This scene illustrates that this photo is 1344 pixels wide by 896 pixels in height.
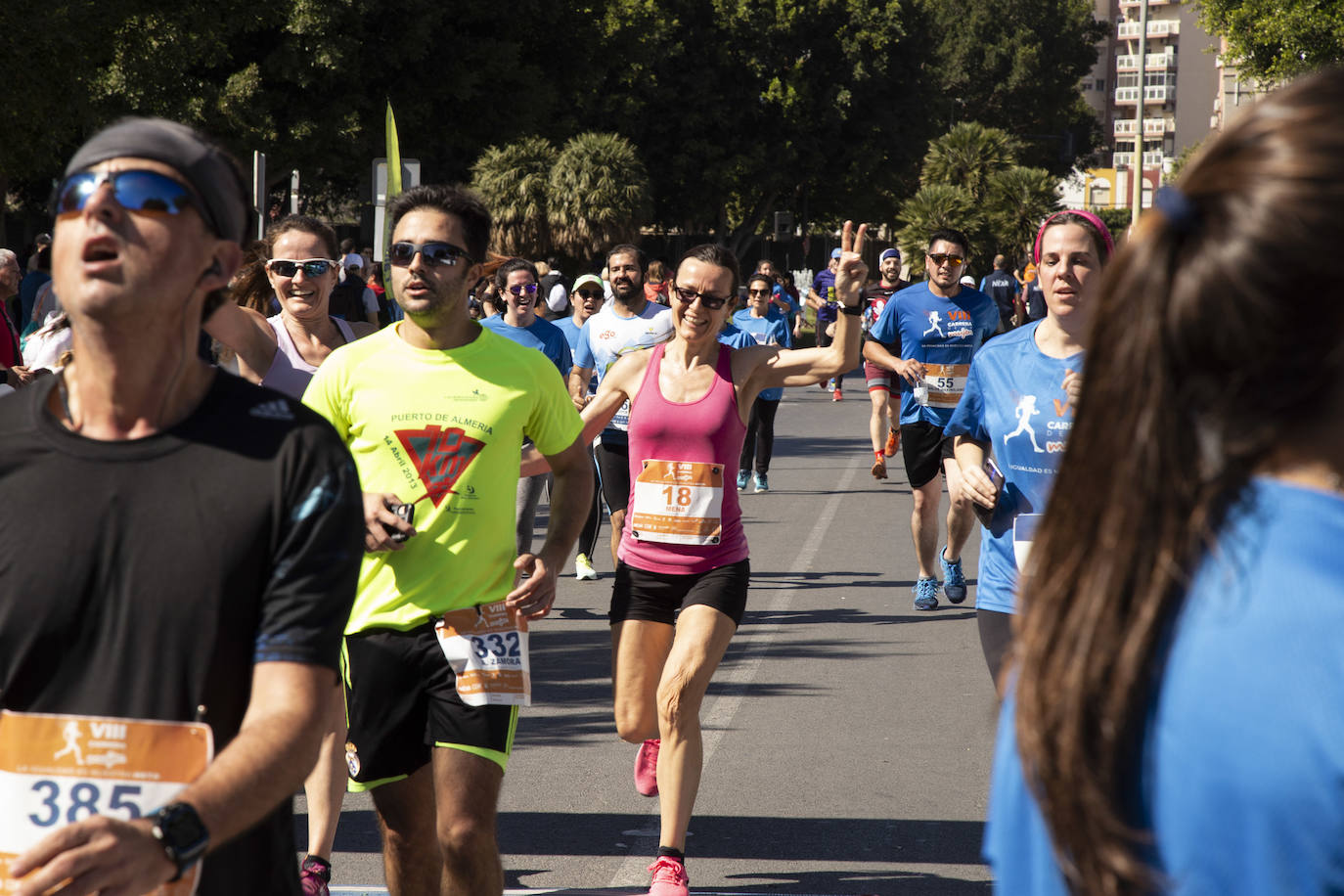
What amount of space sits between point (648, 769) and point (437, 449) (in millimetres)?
2017

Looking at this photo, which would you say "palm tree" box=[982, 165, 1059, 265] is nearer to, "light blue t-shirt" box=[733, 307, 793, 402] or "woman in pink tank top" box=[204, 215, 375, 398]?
"light blue t-shirt" box=[733, 307, 793, 402]

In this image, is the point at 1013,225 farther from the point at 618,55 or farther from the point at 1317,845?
the point at 1317,845

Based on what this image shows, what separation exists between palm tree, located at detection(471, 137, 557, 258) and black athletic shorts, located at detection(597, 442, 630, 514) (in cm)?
2927

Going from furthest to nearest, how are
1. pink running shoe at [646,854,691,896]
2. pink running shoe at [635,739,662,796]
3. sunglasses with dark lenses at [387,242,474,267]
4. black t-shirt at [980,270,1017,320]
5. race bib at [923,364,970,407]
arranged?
black t-shirt at [980,270,1017,320] < race bib at [923,364,970,407] < pink running shoe at [635,739,662,796] < pink running shoe at [646,854,691,896] < sunglasses with dark lenses at [387,242,474,267]

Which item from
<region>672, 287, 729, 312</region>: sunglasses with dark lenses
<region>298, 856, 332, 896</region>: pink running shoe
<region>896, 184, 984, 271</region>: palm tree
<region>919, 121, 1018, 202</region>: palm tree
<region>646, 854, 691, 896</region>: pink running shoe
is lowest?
<region>646, 854, 691, 896</region>: pink running shoe

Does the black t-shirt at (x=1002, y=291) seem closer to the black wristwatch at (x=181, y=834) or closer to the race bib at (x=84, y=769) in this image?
the race bib at (x=84, y=769)

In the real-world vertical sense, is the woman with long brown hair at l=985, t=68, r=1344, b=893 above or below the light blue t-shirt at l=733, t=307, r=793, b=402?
above

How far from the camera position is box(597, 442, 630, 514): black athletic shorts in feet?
32.0

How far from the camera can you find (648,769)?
5.77 meters

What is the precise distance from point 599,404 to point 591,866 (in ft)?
5.82

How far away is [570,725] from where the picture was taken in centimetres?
693

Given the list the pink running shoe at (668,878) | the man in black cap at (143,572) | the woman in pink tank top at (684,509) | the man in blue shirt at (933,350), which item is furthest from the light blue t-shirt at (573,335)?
the man in black cap at (143,572)

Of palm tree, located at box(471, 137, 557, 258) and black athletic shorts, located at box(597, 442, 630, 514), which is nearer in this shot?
black athletic shorts, located at box(597, 442, 630, 514)

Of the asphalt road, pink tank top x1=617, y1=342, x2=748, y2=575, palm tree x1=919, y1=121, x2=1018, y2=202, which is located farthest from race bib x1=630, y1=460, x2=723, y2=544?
palm tree x1=919, y1=121, x2=1018, y2=202
